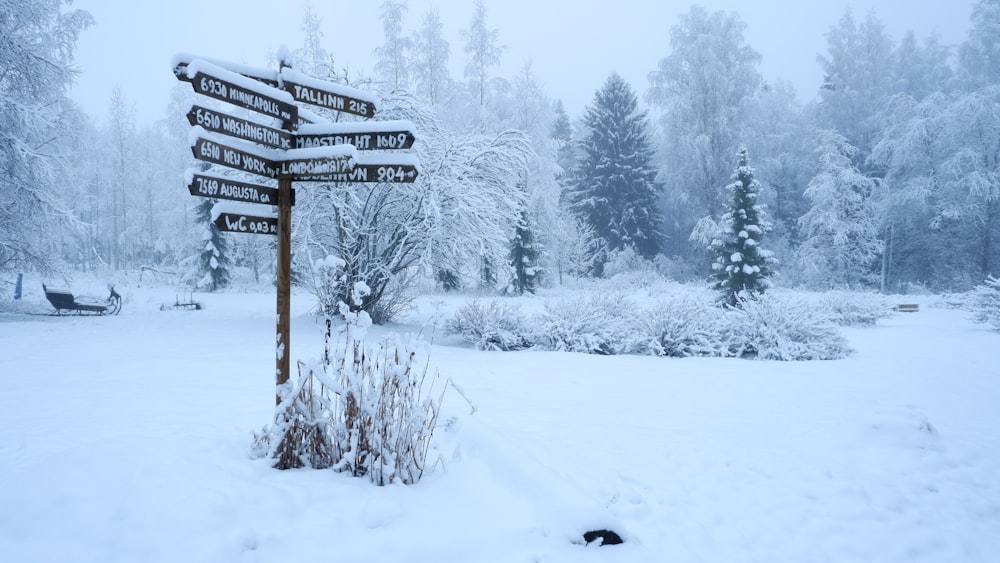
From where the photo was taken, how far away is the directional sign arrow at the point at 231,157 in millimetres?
3070

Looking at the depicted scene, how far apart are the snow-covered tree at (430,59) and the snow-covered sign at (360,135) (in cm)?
2033

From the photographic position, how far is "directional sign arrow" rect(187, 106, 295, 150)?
10.3 ft

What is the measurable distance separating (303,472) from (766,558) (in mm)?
2641

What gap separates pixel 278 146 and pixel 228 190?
447mm

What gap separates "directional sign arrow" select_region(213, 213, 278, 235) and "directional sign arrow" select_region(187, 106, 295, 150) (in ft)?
1.61

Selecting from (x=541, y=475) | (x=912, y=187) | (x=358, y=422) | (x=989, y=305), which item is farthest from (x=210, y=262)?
(x=912, y=187)

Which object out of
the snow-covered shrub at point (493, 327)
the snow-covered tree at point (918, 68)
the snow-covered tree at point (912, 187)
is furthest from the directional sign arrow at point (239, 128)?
the snow-covered tree at point (918, 68)

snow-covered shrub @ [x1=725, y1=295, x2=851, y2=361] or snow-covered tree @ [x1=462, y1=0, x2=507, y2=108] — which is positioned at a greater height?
snow-covered tree @ [x1=462, y1=0, x2=507, y2=108]

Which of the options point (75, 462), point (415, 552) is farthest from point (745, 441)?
point (75, 462)

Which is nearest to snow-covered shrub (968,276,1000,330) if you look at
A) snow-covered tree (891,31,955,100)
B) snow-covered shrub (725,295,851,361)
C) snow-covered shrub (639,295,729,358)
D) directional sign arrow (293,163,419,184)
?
snow-covered shrub (725,295,851,361)

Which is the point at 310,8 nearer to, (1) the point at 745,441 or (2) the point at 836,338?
(2) the point at 836,338

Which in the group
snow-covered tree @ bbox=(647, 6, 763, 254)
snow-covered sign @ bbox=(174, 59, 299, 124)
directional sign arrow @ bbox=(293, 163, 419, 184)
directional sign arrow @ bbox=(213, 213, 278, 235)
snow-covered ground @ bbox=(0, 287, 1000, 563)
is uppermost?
snow-covered tree @ bbox=(647, 6, 763, 254)

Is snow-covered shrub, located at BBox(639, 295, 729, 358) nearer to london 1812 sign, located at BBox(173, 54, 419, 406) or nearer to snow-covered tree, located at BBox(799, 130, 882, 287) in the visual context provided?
london 1812 sign, located at BBox(173, 54, 419, 406)

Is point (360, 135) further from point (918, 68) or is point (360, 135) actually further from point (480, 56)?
point (918, 68)
